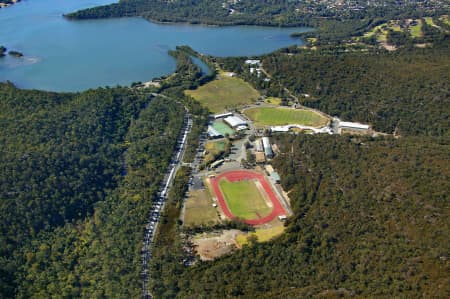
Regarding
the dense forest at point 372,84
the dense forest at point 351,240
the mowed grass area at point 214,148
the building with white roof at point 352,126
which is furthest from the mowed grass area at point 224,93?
the dense forest at point 351,240

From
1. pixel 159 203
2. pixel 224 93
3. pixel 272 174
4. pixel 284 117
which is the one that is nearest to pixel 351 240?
pixel 272 174

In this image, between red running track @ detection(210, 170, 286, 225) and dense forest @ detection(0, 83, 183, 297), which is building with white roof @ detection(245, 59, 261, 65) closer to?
dense forest @ detection(0, 83, 183, 297)

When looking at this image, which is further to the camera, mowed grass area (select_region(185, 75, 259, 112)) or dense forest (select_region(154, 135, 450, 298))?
mowed grass area (select_region(185, 75, 259, 112))

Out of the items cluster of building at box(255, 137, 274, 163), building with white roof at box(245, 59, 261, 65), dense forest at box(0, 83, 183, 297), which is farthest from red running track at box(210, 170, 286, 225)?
building with white roof at box(245, 59, 261, 65)

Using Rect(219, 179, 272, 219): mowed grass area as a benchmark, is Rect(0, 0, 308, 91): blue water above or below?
above

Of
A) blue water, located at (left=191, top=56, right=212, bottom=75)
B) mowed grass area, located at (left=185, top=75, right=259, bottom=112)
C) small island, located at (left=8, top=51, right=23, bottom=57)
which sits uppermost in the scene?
small island, located at (left=8, top=51, right=23, bottom=57)

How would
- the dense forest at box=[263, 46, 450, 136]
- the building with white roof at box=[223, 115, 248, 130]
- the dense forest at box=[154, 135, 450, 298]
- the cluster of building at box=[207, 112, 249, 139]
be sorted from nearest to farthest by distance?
1. the dense forest at box=[154, 135, 450, 298]
2. the cluster of building at box=[207, 112, 249, 139]
3. the dense forest at box=[263, 46, 450, 136]
4. the building with white roof at box=[223, 115, 248, 130]

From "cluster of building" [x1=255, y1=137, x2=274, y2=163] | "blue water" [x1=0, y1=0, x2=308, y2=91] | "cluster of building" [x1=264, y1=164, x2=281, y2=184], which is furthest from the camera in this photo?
"blue water" [x1=0, y1=0, x2=308, y2=91]

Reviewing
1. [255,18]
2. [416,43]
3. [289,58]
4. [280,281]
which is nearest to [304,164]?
[280,281]

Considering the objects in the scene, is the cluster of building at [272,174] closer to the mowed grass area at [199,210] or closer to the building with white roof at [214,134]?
the mowed grass area at [199,210]
